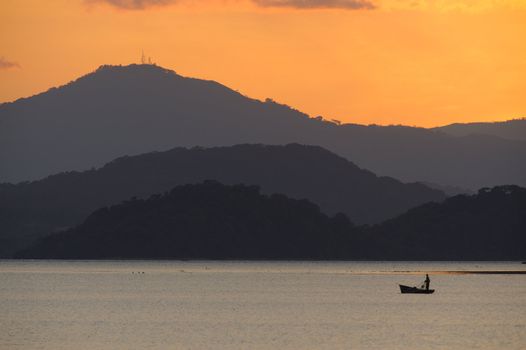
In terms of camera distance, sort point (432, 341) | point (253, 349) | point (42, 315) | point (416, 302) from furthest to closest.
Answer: point (416, 302)
point (42, 315)
point (432, 341)
point (253, 349)

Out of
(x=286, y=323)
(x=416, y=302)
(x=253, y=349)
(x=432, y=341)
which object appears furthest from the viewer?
(x=416, y=302)

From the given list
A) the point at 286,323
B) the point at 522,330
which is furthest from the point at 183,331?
the point at 522,330

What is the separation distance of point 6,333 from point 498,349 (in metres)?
46.0

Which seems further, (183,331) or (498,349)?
(183,331)

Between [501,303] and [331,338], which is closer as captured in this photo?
[331,338]

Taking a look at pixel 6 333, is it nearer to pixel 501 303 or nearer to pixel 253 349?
pixel 253 349

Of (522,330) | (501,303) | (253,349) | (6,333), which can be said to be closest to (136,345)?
(253,349)

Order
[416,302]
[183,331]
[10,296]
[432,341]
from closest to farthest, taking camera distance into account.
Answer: [432,341], [183,331], [416,302], [10,296]

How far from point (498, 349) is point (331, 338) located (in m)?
16.5

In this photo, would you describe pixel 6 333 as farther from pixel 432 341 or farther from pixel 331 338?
pixel 432 341

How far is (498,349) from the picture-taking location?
10575 cm

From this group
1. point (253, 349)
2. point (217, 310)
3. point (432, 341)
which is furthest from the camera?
point (217, 310)

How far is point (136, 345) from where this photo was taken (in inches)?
4220

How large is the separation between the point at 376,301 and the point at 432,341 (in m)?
71.7
